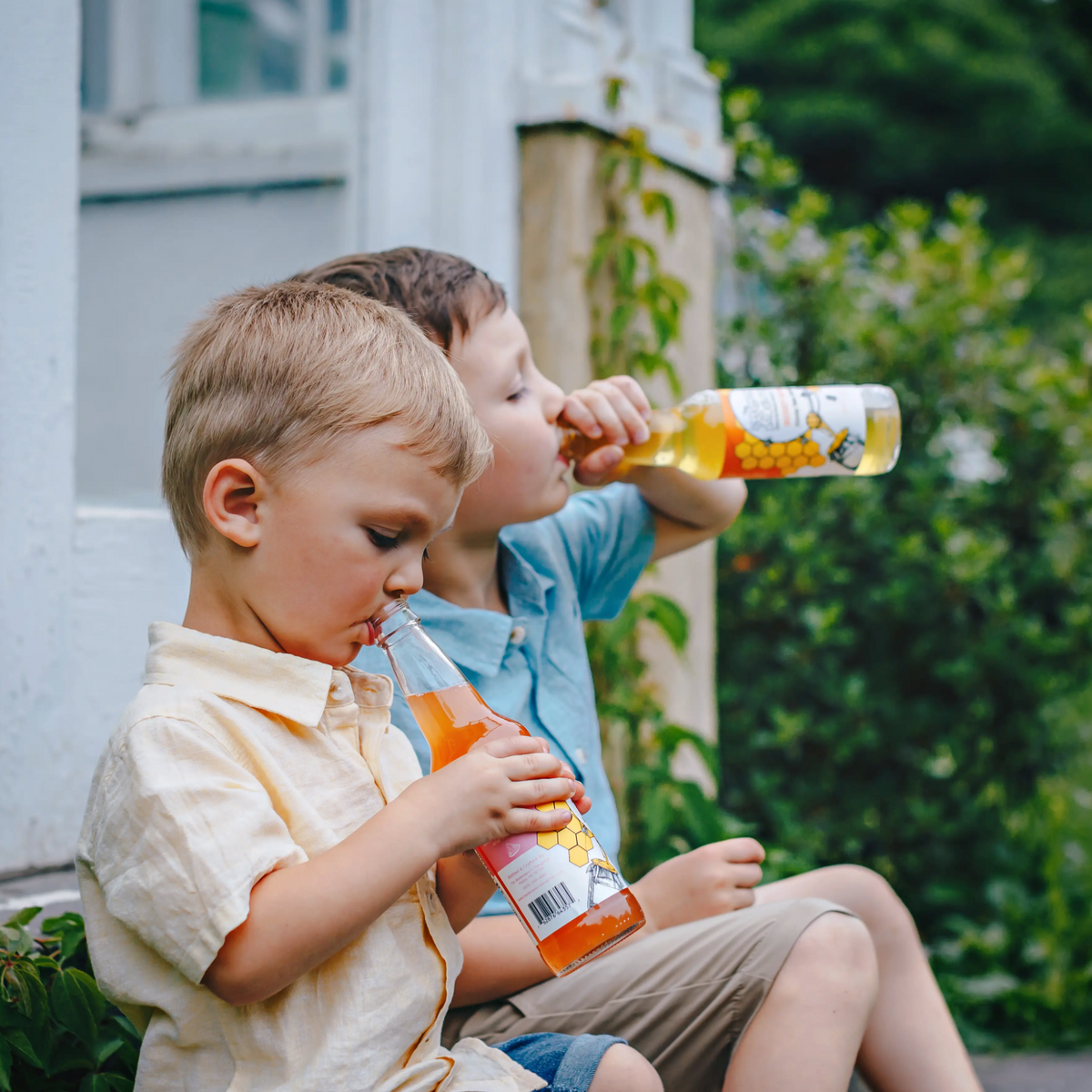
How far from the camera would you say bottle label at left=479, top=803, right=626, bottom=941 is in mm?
1125

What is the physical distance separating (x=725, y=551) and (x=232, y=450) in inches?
98.3

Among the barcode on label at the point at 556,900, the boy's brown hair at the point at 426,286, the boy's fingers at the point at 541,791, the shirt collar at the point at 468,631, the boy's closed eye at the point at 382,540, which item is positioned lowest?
the barcode on label at the point at 556,900

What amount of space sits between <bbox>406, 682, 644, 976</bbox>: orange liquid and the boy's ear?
250 mm

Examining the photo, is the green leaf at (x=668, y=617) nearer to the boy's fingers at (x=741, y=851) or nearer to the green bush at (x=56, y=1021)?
the boy's fingers at (x=741, y=851)

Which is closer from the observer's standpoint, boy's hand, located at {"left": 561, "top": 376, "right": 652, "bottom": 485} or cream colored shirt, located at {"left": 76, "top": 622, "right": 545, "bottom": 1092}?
cream colored shirt, located at {"left": 76, "top": 622, "right": 545, "bottom": 1092}

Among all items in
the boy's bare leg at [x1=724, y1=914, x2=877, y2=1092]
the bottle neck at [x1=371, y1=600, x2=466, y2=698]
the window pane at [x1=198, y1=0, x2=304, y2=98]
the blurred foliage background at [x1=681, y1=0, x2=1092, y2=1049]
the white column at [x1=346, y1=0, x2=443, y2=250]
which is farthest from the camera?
the blurred foliage background at [x1=681, y1=0, x2=1092, y2=1049]

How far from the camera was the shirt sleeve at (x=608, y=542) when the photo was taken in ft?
6.55

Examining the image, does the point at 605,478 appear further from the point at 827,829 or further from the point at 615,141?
the point at 827,829

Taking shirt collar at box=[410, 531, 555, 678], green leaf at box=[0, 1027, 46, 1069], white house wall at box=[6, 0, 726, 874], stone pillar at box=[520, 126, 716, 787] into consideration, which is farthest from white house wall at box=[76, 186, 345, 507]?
green leaf at box=[0, 1027, 46, 1069]

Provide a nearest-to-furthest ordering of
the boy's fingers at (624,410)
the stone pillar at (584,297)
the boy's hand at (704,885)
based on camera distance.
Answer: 1. the boy's hand at (704,885)
2. the boy's fingers at (624,410)
3. the stone pillar at (584,297)

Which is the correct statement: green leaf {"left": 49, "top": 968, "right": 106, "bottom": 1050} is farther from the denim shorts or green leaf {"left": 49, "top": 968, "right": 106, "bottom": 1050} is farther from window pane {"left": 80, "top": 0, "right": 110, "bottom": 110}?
window pane {"left": 80, "top": 0, "right": 110, "bottom": 110}

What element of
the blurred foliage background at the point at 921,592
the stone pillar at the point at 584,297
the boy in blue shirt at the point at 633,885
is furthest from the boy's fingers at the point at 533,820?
the blurred foliage background at the point at 921,592

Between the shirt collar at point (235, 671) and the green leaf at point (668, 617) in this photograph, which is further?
the green leaf at point (668, 617)

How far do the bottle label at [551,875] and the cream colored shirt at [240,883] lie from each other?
134 mm
